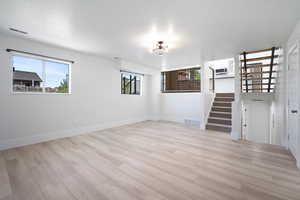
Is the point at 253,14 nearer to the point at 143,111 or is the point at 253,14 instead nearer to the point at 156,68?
the point at 156,68

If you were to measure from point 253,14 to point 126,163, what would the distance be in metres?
2.99

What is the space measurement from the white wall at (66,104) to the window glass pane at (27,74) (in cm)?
15

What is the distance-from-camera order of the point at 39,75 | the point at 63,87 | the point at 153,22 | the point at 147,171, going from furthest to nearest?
the point at 63,87
the point at 39,75
the point at 153,22
the point at 147,171

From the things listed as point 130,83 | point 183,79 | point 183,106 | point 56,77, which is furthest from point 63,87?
point 183,79

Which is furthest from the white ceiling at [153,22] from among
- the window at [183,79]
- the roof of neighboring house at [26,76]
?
the window at [183,79]

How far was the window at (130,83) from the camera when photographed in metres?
5.39

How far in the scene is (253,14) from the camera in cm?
202

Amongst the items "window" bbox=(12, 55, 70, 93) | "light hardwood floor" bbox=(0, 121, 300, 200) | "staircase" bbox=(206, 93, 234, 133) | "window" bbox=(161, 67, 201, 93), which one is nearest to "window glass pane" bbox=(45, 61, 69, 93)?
"window" bbox=(12, 55, 70, 93)

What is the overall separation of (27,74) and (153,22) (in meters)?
3.05

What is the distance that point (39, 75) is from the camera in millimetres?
3330

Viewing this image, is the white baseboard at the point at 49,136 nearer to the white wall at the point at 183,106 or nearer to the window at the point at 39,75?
the window at the point at 39,75

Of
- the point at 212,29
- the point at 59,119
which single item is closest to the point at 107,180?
the point at 59,119

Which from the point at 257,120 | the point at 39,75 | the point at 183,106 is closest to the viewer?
the point at 39,75

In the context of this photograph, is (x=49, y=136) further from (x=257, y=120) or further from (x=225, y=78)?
(x=225, y=78)
